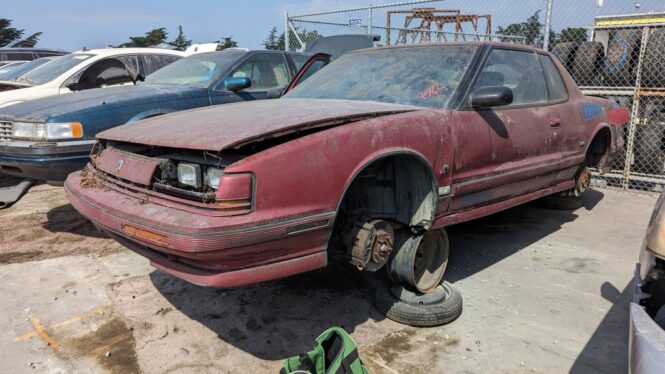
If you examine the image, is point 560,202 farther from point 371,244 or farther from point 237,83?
point 237,83

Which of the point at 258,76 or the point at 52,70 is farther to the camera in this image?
the point at 52,70

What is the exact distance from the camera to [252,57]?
238 inches

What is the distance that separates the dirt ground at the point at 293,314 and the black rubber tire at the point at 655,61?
9.25 feet

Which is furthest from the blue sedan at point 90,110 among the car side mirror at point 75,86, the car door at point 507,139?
the car door at point 507,139

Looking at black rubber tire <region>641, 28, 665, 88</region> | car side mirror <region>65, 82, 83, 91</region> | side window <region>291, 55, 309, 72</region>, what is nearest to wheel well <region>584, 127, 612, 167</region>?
black rubber tire <region>641, 28, 665, 88</region>

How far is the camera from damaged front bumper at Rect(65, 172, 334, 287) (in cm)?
221

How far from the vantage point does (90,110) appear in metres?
4.59

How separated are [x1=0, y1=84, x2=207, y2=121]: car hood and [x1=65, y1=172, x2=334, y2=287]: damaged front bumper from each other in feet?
7.85

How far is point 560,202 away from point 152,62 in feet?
19.6

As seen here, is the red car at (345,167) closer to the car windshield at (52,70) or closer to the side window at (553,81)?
Answer: the side window at (553,81)

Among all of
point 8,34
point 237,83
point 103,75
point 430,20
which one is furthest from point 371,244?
point 8,34

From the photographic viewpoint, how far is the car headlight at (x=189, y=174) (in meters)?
2.44

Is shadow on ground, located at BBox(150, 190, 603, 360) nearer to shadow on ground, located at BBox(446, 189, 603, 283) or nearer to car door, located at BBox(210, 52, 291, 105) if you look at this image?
shadow on ground, located at BBox(446, 189, 603, 283)

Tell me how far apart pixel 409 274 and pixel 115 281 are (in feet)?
7.12
